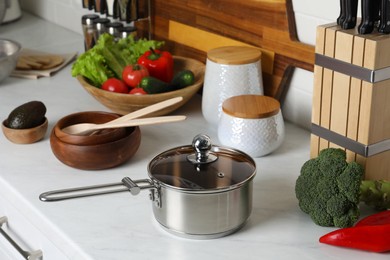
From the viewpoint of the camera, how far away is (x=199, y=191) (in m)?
1.30

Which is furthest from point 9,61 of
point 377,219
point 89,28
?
point 377,219

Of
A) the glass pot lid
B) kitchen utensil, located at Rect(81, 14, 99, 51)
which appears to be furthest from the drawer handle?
kitchen utensil, located at Rect(81, 14, 99, 51)

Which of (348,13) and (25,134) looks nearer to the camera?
(348,13)

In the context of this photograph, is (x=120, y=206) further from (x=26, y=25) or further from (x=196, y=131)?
(x=26, y=25)

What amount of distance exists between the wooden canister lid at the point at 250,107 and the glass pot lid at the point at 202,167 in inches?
8.5

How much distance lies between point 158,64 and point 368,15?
754 mm

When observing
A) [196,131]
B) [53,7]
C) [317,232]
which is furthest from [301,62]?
[53,7]

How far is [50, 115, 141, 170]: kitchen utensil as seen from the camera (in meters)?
1.61

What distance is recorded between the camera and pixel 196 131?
185cm

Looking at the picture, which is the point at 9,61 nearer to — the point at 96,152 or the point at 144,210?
the point at 96,152

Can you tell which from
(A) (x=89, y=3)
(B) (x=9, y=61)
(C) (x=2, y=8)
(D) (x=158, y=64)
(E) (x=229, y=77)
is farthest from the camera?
(C) (x=2, y=8)

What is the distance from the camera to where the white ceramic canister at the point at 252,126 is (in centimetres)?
164

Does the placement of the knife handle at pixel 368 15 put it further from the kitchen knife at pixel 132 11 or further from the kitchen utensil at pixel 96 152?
the kitchen knife at pixel 132 11

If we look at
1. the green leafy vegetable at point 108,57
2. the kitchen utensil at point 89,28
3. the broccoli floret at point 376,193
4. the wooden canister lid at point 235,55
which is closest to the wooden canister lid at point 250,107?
the wooden canister lid at point 235,55
